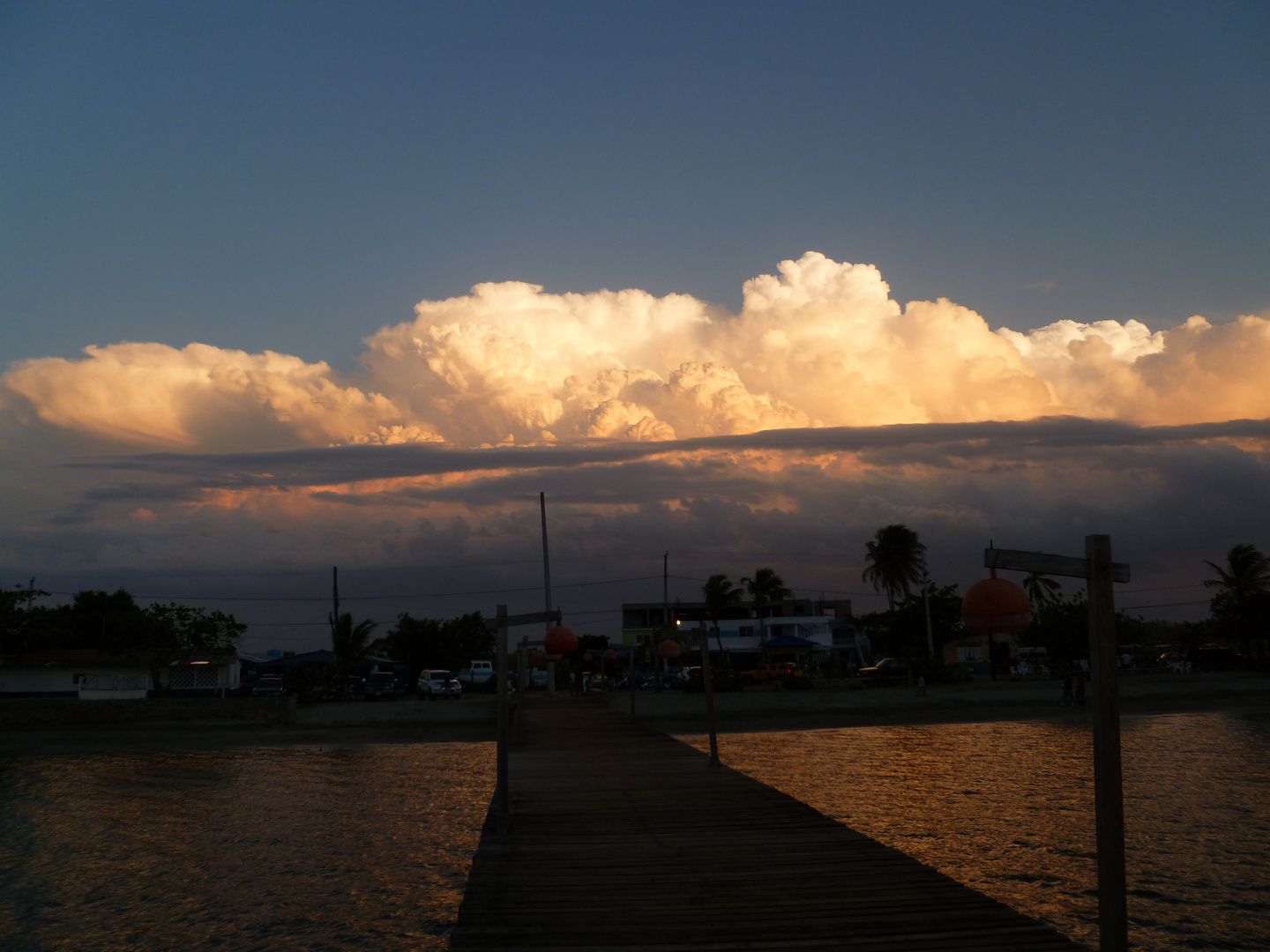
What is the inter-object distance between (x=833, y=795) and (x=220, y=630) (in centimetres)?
3609

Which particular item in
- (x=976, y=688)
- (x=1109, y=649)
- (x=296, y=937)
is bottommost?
(x=976, y=688)

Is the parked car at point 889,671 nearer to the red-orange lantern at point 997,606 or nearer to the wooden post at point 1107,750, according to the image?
the red-orange lantern at point 997,606

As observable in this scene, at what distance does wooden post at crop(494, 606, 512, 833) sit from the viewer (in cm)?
1168

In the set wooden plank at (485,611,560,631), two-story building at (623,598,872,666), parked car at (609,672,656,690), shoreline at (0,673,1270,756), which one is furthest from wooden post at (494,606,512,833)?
two-story building at (623,598,872,666)

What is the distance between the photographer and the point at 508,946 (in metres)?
7.37

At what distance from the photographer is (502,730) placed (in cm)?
1217

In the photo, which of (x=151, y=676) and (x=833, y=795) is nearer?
(x=833, y=795)

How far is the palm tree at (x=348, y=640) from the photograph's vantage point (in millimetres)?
45844

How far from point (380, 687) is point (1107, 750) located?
1778 inches

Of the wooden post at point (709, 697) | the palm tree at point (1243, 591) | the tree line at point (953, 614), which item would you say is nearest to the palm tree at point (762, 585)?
the tree line at point (953, 614)

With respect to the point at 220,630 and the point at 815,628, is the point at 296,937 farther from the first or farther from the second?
the point at 815,628

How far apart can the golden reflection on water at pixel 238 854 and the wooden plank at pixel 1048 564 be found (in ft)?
24.1

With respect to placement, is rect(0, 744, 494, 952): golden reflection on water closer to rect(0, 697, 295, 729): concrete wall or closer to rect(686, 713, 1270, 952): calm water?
rect(686, 713, 1270, 952): calm water

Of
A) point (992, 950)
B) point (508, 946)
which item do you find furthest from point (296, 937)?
point (992, 950)
